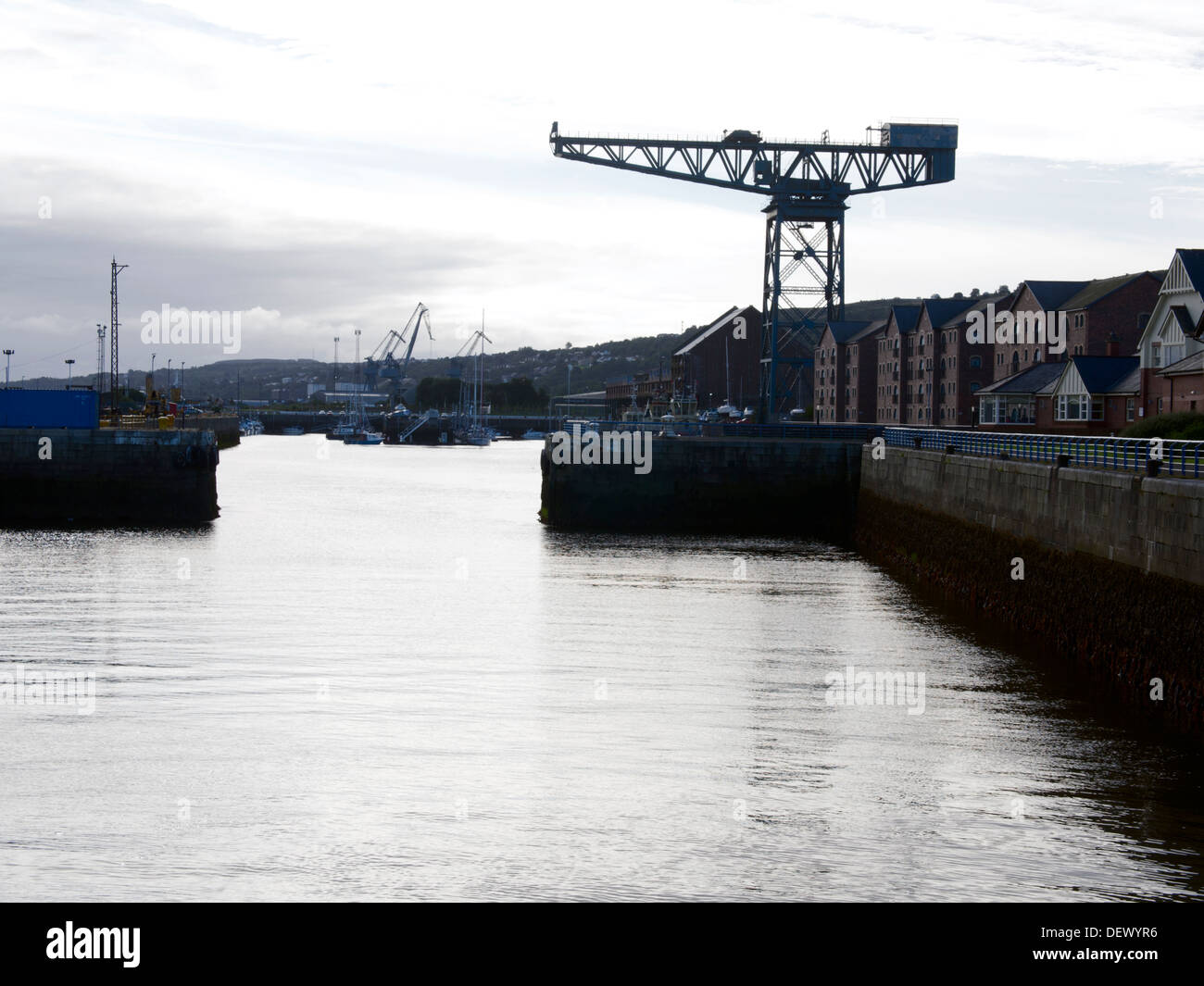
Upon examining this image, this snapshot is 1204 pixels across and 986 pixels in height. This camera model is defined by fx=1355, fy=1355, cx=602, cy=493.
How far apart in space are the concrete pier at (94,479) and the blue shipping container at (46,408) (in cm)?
366

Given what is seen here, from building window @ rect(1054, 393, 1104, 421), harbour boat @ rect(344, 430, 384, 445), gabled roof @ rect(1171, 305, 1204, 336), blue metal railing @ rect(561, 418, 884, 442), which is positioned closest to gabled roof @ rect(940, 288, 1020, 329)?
building window @ rect(1054, 393, 1104, 421)

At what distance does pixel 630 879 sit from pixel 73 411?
5077 centimetres

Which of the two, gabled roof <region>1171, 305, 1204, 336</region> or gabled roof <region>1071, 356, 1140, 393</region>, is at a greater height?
gabled roof <region>1171, 305, 1204, 336</region>

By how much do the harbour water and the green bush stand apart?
9155 mm

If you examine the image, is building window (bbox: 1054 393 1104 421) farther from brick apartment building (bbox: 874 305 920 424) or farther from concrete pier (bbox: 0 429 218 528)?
concrete pier (bbox: 0 429 218 528)

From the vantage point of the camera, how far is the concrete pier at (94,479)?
5347 cm

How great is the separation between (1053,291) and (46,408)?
59709mm

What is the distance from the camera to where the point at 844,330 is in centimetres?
11962

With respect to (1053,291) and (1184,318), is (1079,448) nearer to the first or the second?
(1184,318)

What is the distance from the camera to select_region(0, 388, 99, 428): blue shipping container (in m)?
57.3

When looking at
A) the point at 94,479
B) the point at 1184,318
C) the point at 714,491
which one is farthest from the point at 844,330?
the point at 94,479

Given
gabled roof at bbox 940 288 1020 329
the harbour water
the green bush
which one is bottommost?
the harbour water

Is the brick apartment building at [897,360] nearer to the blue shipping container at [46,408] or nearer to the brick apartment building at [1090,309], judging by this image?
the brick apartment building at [1090,309]

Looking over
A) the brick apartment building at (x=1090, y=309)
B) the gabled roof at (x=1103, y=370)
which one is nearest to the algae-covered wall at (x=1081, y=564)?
the gabled roof at (x=1103, y=370)
